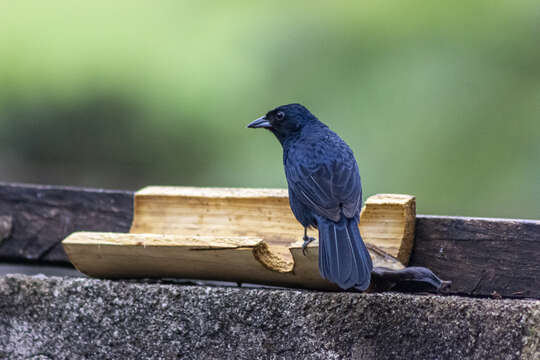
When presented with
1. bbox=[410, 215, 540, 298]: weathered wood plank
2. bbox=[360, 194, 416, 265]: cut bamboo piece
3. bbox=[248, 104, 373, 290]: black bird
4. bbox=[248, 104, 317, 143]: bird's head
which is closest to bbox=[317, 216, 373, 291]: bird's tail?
bbox=[248, 104, 373, 290]: black bird

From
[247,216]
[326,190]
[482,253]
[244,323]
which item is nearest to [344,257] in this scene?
[244,323]

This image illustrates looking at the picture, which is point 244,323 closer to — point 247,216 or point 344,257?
point 344,257

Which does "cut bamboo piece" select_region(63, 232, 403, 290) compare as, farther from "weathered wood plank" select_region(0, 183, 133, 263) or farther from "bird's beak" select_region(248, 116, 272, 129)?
"bird's beak" select_region(248, 116, 272, 129)

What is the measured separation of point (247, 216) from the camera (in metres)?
2.87

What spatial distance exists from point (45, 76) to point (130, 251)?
9.02 feet

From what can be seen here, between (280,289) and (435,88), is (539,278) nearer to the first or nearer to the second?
(280,289)

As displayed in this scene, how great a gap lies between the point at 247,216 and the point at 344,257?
0.71 m

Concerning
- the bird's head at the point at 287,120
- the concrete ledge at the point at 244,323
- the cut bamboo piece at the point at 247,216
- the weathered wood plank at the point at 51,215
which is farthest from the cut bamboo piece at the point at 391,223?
the weathered wood plank at the point at 51,215

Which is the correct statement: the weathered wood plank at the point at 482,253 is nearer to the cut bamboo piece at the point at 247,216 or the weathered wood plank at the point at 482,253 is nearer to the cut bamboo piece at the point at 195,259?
the cut bamboo piece at the point at 247,216

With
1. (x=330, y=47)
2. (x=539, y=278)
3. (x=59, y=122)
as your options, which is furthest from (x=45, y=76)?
(x=539, y=278)

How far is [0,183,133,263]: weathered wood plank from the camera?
129 inches

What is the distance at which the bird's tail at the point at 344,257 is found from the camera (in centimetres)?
218

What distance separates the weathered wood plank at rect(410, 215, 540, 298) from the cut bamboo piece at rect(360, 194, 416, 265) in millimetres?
72

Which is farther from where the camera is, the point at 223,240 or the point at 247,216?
the point at 247,216
